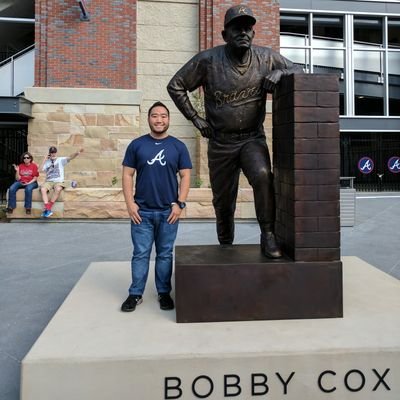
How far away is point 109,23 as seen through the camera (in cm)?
1329

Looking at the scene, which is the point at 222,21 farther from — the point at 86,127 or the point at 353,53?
the point at 353,53

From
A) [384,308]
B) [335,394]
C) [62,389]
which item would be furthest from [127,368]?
[384,308]

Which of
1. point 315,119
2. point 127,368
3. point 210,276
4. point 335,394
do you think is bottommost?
point 335,394

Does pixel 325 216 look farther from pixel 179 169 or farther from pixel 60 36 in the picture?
pixel 60 36

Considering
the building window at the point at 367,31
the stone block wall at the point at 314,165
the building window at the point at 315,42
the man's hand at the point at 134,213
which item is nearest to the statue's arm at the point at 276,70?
the stone block wall at the point at 314,165

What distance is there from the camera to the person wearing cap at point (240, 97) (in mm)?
3506

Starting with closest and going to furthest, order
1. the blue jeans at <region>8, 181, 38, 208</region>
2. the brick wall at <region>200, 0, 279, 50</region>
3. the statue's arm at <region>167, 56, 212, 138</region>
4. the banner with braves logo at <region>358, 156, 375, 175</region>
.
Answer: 1. the statue's arm at <region>167, 56, 212, 138</region>
2. the blue jeans at <region>8, 181, 38, 208</region>
3. the brick wall at <region>200, 0, 279, 50</region>
4. the banner with braves logo at <region>358, 156, 375, 175</region>

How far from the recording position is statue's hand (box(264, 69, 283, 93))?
11.4 feet

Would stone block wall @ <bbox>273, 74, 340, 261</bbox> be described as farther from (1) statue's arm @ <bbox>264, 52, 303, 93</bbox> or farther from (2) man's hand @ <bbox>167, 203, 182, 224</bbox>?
(2) man's hand @ <bbox>167, 203, 182, 224</bbox>

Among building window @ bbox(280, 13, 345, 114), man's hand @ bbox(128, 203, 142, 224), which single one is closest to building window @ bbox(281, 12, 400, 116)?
building window @ bbox(280, 13, 345, 114)

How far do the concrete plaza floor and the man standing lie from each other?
565 millimetres

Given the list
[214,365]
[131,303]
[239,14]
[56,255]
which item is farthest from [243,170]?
[56,255]

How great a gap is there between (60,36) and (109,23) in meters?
1.56

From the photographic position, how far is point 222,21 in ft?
46.0
